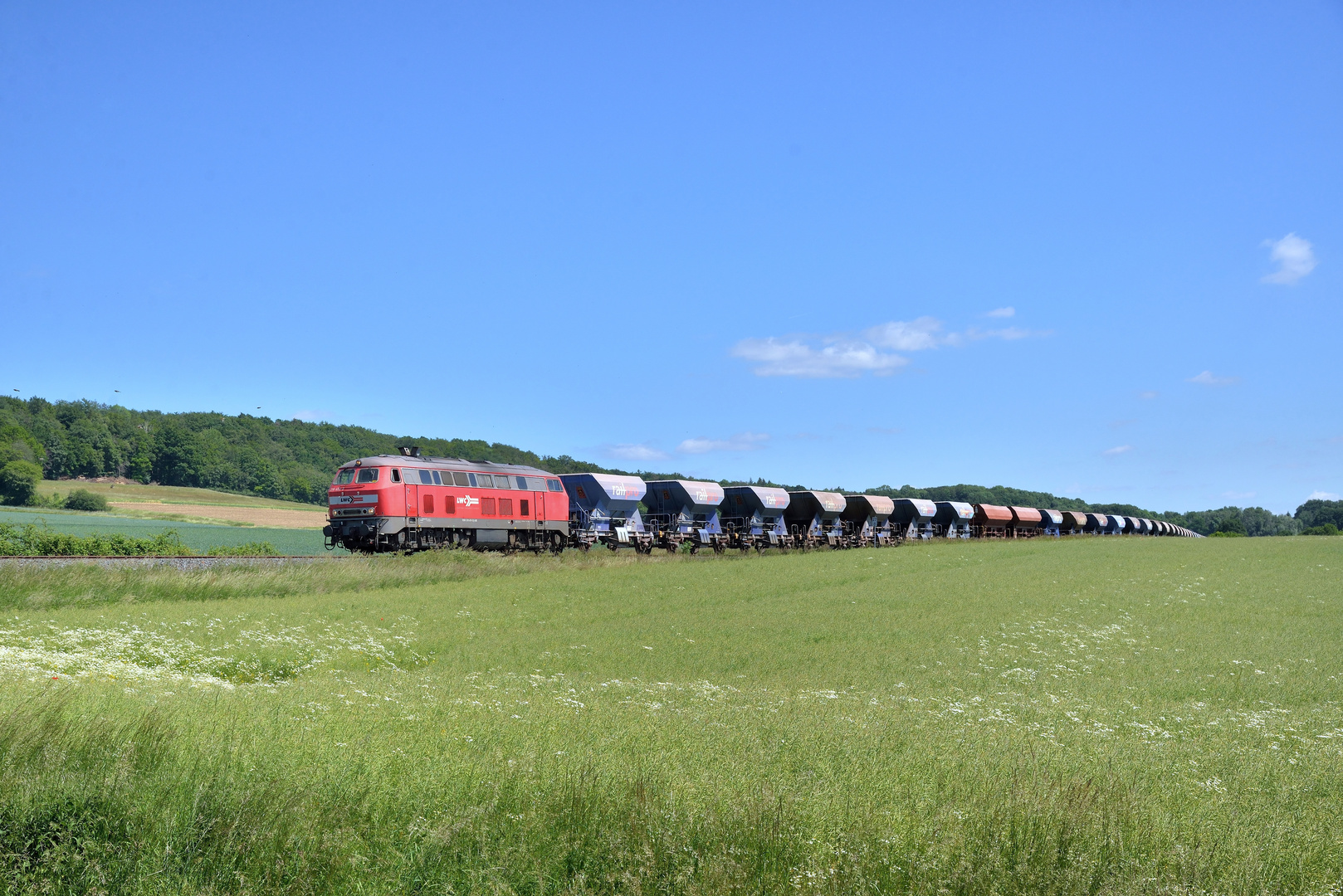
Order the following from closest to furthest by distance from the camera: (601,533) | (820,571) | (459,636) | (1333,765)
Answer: (1333,765) < (459,636) < (820,571) < (601,533)

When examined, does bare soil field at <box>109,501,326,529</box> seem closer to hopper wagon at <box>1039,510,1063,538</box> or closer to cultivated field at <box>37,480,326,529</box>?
cultivated field at <box>37,480,326,529</box>

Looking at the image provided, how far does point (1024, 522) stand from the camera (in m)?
93.4

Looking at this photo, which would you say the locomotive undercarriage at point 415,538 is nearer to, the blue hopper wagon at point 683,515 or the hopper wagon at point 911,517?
the blue hopper wagon at point 683,515

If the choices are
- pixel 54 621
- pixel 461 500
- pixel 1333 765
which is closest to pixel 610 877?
pixel 1333 765

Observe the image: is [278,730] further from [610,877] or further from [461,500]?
[461,500]

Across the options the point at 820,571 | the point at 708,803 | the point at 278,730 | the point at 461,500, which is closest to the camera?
the point at 708,803

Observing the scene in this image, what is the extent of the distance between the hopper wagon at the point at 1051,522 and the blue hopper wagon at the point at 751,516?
4852 centimetres

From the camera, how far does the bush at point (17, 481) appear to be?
324 feet

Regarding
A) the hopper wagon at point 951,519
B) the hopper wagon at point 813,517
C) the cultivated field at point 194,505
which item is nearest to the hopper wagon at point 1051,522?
the hopper wagon at point 951,519

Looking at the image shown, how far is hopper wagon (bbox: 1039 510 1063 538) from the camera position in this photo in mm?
96938

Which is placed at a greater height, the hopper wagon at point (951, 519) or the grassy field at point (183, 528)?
the hopper wagon at point (951, 519)

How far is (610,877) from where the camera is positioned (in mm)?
6414

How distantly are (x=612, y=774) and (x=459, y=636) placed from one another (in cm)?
1550

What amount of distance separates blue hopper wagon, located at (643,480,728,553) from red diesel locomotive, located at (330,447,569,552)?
6497 millimetres
